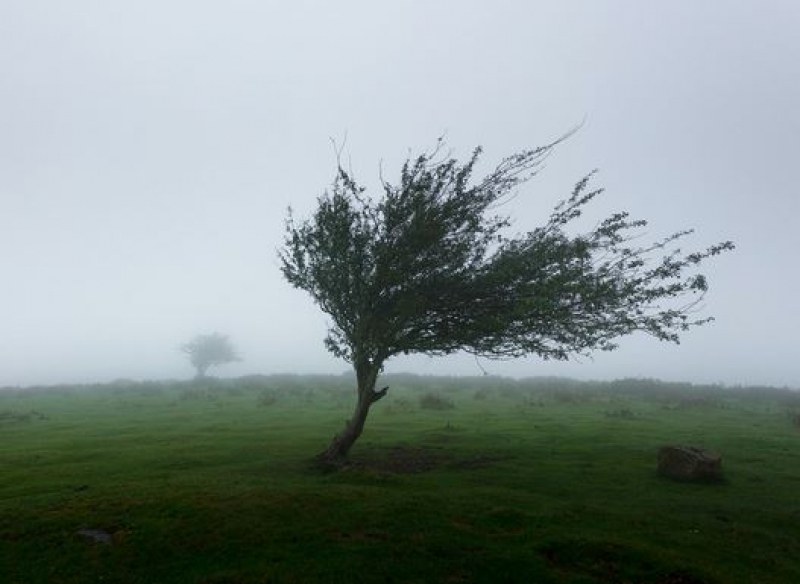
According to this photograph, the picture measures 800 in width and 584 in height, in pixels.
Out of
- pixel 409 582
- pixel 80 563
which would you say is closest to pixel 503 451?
pixel 409 582

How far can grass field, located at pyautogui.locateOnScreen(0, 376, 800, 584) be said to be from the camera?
1584 centimetres

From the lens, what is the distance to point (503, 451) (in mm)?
32562

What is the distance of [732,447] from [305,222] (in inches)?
1072

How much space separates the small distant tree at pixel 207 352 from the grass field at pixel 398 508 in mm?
126288

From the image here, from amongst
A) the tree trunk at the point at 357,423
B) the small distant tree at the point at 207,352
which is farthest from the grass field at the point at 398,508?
the small distant tree at the point at 207,352

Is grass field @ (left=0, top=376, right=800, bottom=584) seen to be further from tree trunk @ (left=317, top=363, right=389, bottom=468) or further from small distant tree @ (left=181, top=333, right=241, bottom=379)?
small distant tree @ (left=181, top=333, right=241, bottom=379)

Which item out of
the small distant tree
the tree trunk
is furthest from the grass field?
the small distant tree

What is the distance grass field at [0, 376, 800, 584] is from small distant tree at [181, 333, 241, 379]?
4972 inches

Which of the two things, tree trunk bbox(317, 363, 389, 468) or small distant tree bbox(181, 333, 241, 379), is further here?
small distant tree bbox(181, 333, 241, 379)

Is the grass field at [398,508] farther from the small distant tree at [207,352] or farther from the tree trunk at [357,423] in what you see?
the small distant tree at [207,352]

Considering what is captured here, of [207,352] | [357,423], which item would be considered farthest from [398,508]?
[207,352]

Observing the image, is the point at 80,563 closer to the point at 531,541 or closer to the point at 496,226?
the point at 531,541

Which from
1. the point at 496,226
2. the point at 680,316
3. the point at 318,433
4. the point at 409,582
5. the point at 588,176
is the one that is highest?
the point at 588,176

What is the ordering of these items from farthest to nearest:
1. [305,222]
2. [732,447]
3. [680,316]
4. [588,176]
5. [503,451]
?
[732,447] → [503,451] → [305,222] → [588,176] → [680,316]
